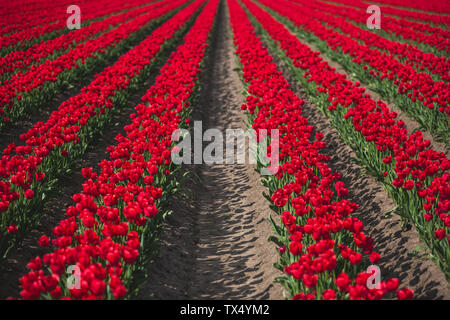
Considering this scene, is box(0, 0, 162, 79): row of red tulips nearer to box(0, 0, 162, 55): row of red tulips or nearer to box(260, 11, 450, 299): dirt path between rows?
box(0, 0, 162, 55): row of red tulips

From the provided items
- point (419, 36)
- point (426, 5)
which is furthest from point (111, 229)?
point (426, 5)

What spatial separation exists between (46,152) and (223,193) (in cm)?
300

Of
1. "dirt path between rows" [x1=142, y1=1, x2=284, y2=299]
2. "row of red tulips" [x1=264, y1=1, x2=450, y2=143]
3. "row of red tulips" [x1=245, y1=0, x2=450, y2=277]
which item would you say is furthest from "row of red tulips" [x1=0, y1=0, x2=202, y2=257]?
"row of red tulips" [x1=264, y1=1, x2=450, y2=143]

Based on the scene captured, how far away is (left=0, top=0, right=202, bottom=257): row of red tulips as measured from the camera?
4.23 metres

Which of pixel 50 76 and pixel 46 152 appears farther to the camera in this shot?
pixel 50 76

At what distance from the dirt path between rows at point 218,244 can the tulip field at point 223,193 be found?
25mm

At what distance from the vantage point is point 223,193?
20.8 ft

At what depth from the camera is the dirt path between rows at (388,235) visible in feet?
12.7

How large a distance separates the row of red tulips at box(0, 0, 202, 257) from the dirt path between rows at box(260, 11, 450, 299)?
4501mm

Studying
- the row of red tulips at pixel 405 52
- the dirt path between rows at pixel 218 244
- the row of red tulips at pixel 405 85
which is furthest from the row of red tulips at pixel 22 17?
the row of red tulips at pixel 405 52

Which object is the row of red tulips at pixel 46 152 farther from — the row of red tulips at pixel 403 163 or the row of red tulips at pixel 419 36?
the row of red tulips at pixel 419 36

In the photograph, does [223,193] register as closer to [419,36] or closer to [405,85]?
[405,85]
